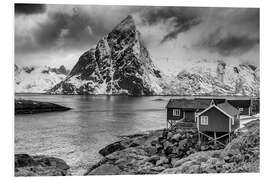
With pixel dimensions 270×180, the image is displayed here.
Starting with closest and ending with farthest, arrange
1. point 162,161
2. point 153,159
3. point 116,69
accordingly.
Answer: point 162,161, point 153,159, point 116,69

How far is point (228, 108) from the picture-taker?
468 inches

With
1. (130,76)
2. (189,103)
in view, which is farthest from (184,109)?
(130,76)

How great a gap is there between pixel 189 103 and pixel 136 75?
118 inches

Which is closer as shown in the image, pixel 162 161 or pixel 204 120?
pixel 162 161

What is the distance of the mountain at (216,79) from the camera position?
1201 centimetres

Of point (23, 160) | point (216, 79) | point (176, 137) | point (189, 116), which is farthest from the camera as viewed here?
point (189, 116)

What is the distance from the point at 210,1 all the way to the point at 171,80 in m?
3.61

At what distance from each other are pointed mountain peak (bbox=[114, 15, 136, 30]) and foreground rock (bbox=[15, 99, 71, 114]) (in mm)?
4500

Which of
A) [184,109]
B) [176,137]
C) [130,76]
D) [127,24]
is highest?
[127,24]

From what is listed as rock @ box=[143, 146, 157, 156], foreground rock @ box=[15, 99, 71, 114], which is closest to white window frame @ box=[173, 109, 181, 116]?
rock @ box=[143, 146, 157, 156]

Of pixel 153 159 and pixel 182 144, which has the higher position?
pixel 182 144

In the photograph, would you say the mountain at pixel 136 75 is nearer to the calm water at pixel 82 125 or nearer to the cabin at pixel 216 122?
the calm water at pixel 82 125

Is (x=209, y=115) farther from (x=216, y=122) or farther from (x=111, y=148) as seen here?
(x=111, y=148)

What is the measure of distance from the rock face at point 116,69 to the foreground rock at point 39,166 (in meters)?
3.16
